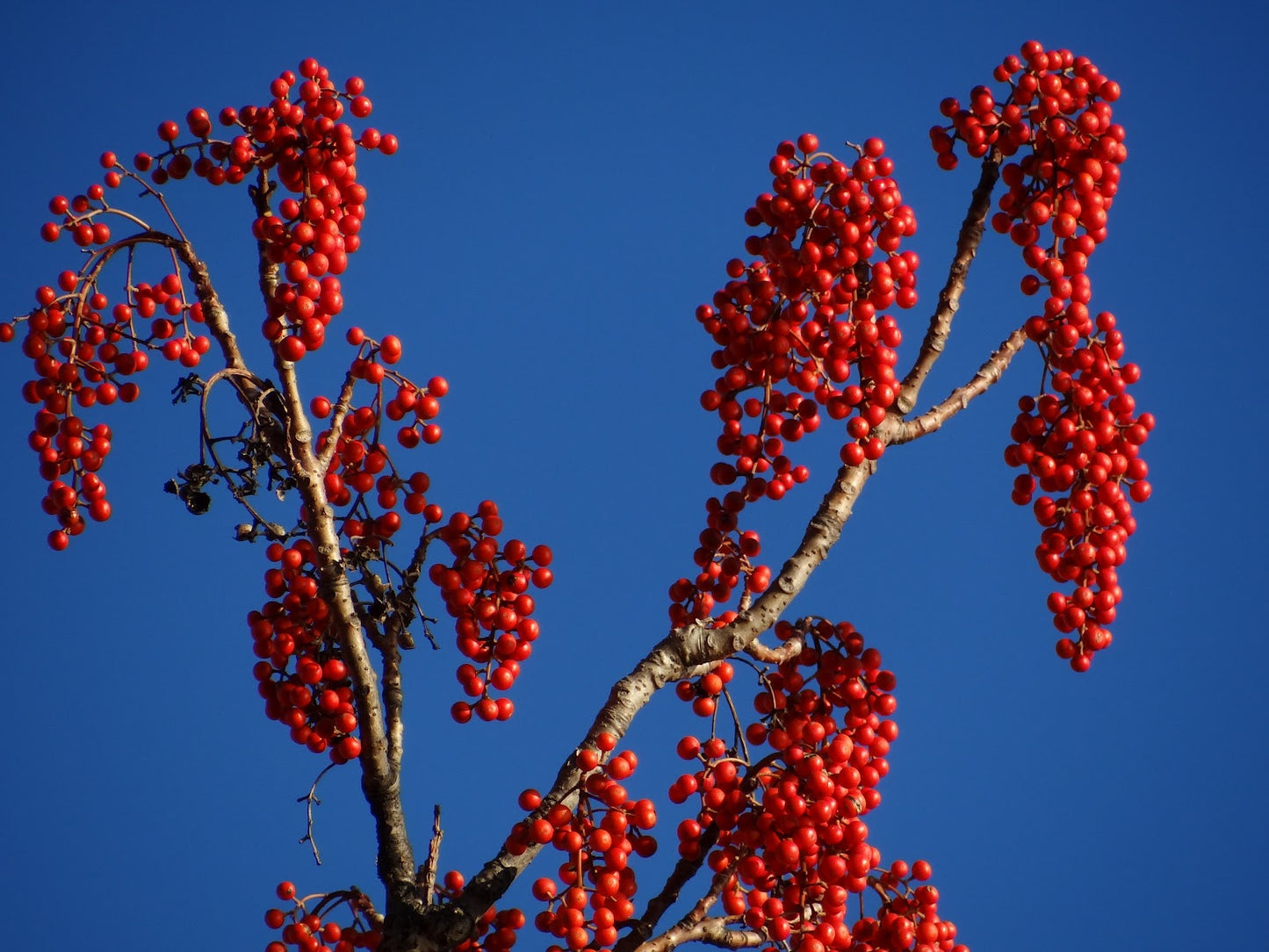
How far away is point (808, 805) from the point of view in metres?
1.75

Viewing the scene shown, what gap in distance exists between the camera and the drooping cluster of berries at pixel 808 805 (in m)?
1.77

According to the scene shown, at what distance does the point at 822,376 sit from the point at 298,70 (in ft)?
2.98

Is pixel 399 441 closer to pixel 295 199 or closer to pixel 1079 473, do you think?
pixel 295 199

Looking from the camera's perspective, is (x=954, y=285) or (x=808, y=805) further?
(x=954, y=285)

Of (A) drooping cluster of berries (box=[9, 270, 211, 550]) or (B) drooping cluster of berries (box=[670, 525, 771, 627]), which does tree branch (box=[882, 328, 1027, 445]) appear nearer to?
(B) drooping cluster of berries (box=[670, 525, 771, 627])

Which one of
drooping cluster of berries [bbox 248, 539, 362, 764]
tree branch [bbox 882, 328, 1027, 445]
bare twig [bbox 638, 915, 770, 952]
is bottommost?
bare twig [bbox 638, 915, 770, 952]

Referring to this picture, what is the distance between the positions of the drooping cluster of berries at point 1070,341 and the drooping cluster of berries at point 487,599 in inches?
29.5

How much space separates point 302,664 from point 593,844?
0.51m

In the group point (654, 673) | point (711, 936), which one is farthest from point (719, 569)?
point (711, 936)

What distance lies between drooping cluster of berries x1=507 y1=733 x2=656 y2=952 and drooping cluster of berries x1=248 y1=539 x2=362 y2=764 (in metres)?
0.33

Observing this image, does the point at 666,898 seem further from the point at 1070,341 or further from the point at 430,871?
the point at 1070,341

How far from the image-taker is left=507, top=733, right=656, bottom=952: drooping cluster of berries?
67.2 inches

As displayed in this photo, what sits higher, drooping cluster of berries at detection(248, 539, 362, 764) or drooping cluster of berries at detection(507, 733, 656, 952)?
drooping cluster of berries at detection(248, 539, 362, 764)

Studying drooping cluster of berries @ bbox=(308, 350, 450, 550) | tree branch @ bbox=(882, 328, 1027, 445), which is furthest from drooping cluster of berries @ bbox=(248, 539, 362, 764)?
tree branch @ bbox=(882, 328, 1027, 445)
